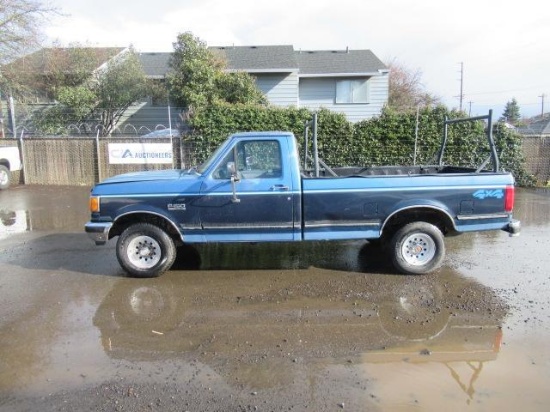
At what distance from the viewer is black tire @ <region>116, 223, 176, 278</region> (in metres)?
6.04

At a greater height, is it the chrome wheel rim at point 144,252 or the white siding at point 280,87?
the white siding at point 280,87

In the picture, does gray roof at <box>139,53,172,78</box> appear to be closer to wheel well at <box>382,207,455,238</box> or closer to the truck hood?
the truck hood

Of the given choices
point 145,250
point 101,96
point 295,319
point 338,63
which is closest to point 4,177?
point 101,96

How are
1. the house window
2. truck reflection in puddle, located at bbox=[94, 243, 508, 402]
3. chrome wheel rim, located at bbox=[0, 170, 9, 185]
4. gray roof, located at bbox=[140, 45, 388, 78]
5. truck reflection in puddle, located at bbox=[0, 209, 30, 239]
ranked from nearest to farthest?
truck reflection in puddle, located at bbox=[94, 243, 508, 402] < truck reflection in puddle, located at bbox=[0, 209, 30, 239] < chrome wheel rim, located at bbox=[0, 170, 9, 185] < gray roof, located at bbox=[140, 45, 388, 78] < the house window

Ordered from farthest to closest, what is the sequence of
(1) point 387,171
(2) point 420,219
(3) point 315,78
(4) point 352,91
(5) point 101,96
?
(3) point 315,78
(4) point 352,91
(5) point 101,96
(1) point 387,171
(2) point 420,219

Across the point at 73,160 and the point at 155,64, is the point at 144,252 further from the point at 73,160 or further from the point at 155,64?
the point at 155,64

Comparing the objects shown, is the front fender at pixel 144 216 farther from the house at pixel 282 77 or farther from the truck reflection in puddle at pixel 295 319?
the house at pixel 282 77

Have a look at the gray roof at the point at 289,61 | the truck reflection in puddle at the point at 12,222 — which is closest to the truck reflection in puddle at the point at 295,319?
the truck reflection in puddle at the point at 12,222

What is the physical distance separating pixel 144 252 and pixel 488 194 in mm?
4603

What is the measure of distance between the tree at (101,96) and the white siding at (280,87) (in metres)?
5.39

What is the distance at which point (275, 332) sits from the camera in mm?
4535

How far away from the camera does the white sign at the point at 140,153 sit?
14.8m

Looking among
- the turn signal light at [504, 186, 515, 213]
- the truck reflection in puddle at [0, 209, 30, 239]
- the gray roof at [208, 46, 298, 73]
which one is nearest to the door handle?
the turn signal light at [504, 186, 515, 213]

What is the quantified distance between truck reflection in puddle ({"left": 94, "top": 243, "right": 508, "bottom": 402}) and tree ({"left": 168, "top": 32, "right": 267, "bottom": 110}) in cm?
1239
